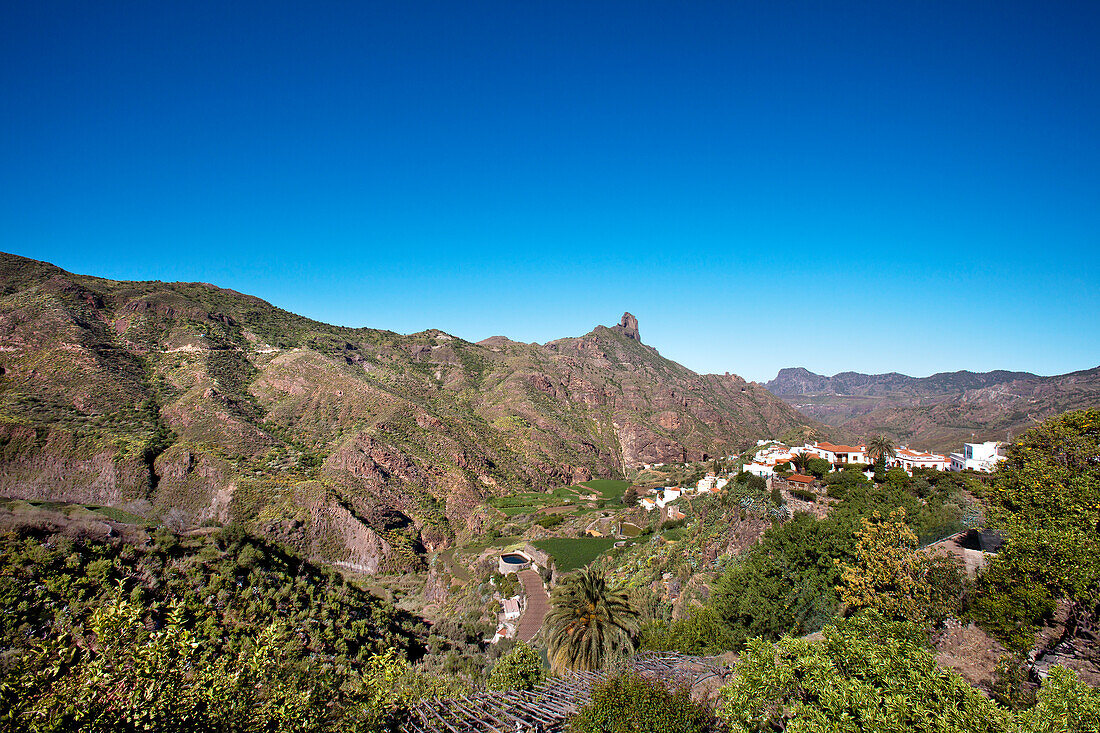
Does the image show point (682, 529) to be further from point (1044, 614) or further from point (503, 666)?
point (1044, 614)

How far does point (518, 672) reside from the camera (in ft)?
63.4

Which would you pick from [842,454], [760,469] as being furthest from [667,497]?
[842,454]

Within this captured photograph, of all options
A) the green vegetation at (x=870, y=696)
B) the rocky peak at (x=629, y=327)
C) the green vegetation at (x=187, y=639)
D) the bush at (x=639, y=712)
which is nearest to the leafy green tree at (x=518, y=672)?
the green vegetation at (x=187, y=639)

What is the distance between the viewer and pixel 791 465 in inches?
1746

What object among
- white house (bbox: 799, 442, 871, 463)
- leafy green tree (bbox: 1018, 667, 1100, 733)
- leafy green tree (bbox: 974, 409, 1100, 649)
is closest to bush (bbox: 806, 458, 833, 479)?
white house (bbox: 799, 442, 871, 463)

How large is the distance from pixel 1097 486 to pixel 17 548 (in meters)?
36.0

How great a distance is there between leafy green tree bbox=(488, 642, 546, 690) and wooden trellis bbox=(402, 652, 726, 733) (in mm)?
3425

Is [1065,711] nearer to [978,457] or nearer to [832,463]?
[832,463]

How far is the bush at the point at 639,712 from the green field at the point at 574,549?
32.1 m

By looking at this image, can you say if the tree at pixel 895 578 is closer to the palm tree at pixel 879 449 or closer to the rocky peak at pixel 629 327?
the palm tree at pixel 879 449

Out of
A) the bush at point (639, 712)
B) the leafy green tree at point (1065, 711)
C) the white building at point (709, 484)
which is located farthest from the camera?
the white building at point (709, 484)

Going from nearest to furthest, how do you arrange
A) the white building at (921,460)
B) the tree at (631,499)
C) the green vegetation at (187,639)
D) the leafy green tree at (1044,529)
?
1. the green vegetation at (187,639)
2. the leafy green tree at (1044,529)
3. the white building at (921,460)
4. the tree at (631,499)

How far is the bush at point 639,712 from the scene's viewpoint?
9820 millimetres

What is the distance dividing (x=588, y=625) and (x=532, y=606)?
63.3ft
